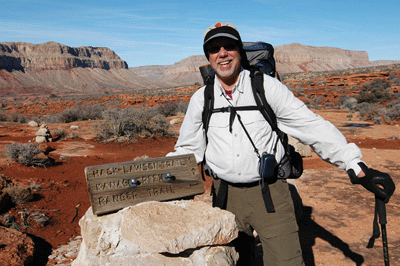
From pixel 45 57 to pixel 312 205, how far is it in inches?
4339

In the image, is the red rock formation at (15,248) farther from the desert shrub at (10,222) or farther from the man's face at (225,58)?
the man's face at (225,58)

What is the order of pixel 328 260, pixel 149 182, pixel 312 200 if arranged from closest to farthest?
pixel 149 182 → pixel 328 260 → pixel 312 200

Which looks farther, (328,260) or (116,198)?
(328,260)

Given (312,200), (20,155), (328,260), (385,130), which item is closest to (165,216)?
(328,260)

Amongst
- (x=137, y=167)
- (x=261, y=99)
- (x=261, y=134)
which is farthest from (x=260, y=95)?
(x=137, y=167)

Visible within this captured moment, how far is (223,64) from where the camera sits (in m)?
2.16

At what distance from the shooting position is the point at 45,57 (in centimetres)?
9750

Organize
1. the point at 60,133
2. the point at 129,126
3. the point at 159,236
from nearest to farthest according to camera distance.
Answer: the point at 159,236 → the point at 129,126 → the point at 60,133

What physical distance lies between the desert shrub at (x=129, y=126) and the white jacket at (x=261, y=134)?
26.2 ft

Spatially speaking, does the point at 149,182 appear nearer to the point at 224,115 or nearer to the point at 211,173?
the point at 211,173

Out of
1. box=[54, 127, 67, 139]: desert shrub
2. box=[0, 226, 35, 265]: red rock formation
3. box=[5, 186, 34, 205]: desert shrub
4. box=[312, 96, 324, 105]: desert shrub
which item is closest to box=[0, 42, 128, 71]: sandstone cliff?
box=[54, 127, 67, 139]: desert shrub

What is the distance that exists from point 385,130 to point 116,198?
11.7m

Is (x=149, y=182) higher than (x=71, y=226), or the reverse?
(x=149, y=182)

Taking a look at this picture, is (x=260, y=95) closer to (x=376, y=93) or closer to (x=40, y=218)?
(x=40, y=218)
